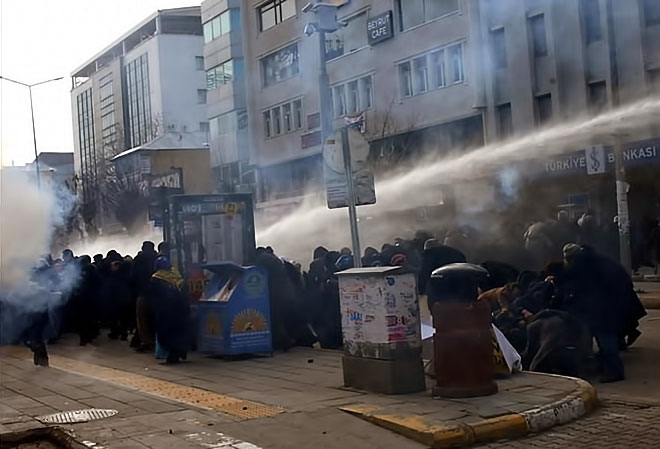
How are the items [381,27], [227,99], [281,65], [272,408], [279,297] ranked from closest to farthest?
[272,408], [279,297], [381,27], [281,65], [227,99]

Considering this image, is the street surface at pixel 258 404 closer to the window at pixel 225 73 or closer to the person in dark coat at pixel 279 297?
the person in dark coat at pixel 279 297

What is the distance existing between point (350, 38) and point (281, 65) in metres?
4.98

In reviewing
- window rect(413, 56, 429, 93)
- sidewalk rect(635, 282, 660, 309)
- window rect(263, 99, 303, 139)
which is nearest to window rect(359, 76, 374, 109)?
window rect(413, 56, 429, 93)

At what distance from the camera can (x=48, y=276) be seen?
1419 centimetres

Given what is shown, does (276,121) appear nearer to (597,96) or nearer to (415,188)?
(415,188)

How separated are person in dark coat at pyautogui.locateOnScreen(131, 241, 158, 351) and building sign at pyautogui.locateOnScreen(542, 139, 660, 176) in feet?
30.9

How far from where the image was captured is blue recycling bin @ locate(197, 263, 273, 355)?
11148mm

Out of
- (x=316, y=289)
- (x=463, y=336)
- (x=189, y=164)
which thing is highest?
(x=189, y=164)

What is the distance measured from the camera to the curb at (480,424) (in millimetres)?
6621

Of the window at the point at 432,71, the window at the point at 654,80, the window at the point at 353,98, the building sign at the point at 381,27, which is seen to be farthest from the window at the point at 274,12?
the window at the point at 654,80

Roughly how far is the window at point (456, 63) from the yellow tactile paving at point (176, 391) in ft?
54.7

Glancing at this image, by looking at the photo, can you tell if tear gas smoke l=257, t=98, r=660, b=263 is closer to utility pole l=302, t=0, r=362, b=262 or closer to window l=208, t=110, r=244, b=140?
utility pole l=302, t=0, r=362, b=262

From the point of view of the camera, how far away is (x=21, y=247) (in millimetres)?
12883

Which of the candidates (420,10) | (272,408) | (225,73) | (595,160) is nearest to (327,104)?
(272,408)
